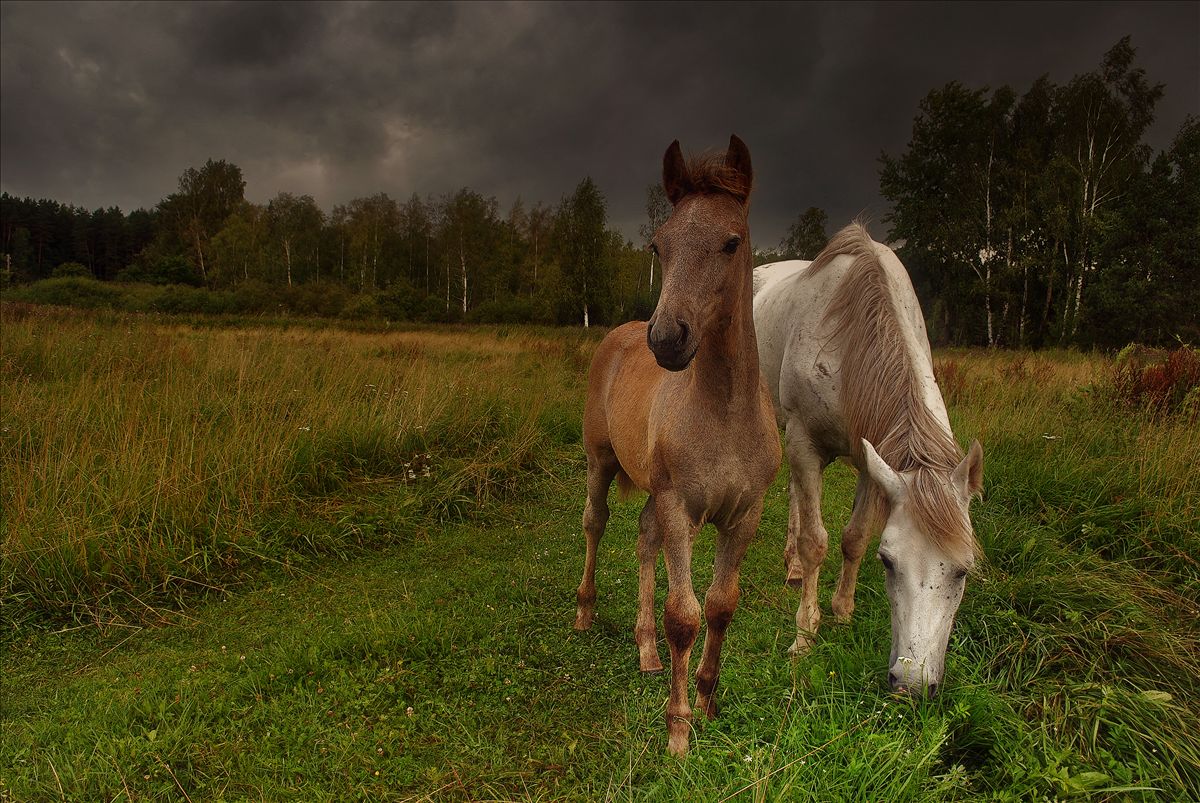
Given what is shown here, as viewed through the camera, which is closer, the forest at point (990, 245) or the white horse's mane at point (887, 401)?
the white horse's mane at point (887, 401)

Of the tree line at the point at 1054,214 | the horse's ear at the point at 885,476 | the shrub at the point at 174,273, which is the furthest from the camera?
the shrub at the point at 174,273

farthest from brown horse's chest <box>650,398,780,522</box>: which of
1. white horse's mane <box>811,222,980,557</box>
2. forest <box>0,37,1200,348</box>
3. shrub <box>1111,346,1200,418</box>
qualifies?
forest <box>0,37,1200,348</box>

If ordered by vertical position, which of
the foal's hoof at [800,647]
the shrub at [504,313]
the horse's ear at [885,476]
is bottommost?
the foal's hoof at [800,647]

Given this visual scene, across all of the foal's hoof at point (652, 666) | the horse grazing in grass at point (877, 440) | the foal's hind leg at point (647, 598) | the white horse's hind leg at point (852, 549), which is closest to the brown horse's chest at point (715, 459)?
the horse grazing in grass at point (877, 440)

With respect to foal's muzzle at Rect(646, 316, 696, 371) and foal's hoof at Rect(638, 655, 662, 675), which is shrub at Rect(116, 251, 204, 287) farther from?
foal's muzzle at Rect(646, 316, 696, 371)

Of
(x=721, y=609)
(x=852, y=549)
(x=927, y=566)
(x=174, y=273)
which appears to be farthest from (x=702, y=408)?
(x=174, y=273)

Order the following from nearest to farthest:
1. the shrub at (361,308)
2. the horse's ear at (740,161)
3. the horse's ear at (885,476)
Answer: the horse's ear at (740,161) → the horse's ear at (885,476) → the shrub at (361,308)

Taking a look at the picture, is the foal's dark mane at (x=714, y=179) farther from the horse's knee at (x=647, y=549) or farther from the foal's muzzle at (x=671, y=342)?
the horse's knee at (x=647, y=549)

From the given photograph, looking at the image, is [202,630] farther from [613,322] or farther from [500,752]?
[613,322]

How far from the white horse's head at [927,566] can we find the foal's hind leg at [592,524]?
5.72 feet

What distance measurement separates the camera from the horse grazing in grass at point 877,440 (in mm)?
2215

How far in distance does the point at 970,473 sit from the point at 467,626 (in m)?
2.98

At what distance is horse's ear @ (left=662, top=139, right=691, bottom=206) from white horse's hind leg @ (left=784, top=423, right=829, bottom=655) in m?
2.11

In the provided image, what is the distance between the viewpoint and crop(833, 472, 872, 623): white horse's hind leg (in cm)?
329
